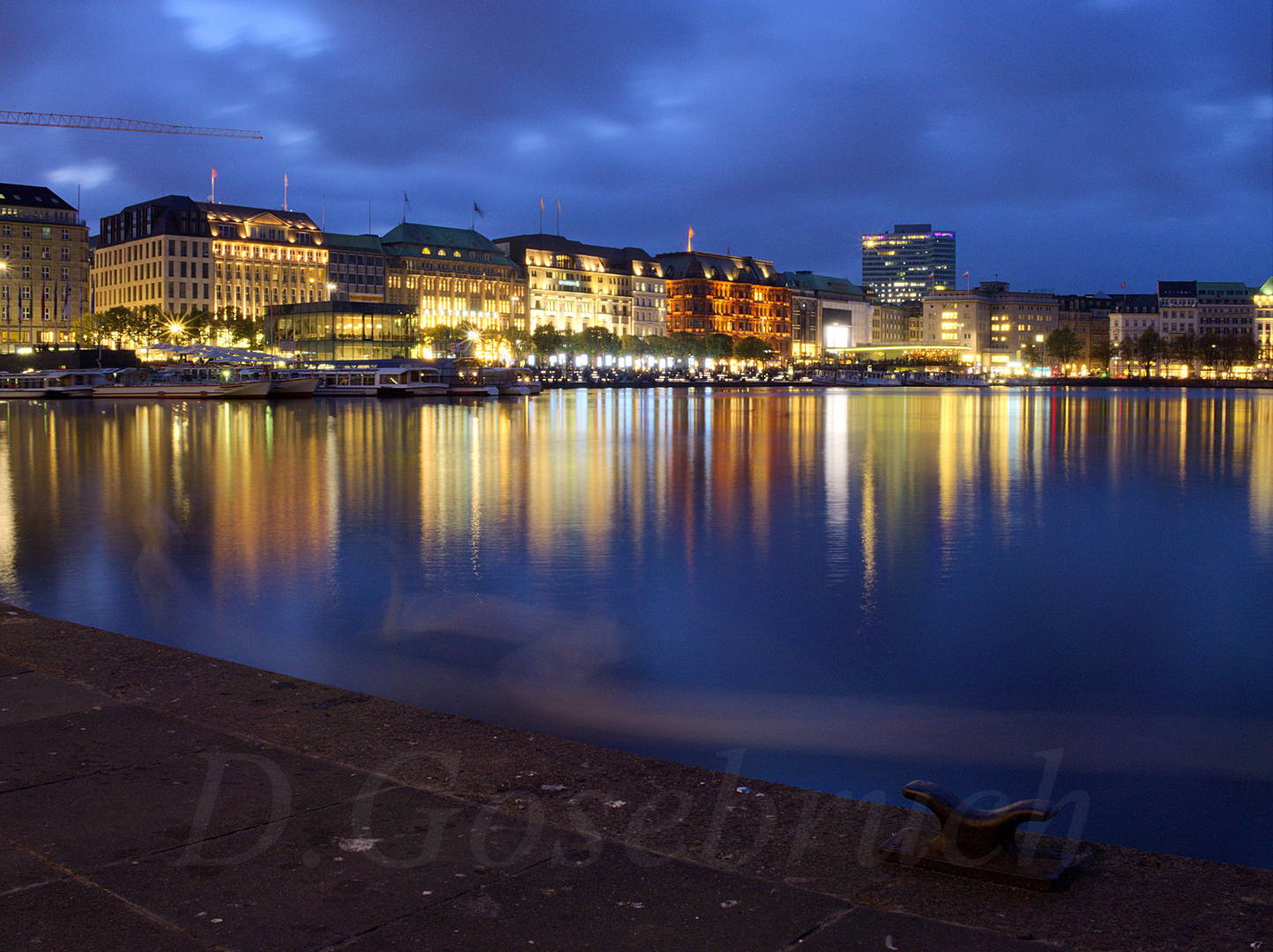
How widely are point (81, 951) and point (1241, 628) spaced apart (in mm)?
13322

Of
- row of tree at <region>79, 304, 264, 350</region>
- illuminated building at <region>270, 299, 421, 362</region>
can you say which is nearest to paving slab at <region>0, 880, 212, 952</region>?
illuminated building at <region>270, 299, 421, 362</region>

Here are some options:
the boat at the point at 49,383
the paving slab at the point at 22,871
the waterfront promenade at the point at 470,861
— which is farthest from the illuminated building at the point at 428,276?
the paving slab at the point at 22,871

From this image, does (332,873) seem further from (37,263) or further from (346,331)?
(37,263)

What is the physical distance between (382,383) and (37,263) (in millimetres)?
84981

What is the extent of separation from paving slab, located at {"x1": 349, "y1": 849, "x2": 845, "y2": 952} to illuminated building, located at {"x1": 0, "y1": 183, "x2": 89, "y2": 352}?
17295cm

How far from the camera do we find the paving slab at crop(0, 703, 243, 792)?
235 inches

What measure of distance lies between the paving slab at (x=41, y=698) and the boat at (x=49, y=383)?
10520cm

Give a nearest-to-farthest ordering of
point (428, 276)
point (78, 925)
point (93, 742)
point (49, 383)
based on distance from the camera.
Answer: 1. point (78, 925)
2. point (93, 742)
3. point (49, 383)
4. point (428, 276)

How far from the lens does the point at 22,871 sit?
4.75 m

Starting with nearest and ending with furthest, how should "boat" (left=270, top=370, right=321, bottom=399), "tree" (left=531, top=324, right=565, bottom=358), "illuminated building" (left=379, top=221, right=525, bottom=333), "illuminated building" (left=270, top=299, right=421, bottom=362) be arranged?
"boat" (left=270, top=370, right=321, bottom=399)
"illuminated building" (left=270, top=299, right=421, bottom=362)
"tree" (left=531, top=324, right=565, bottom=358)
"illuminated building" (left=379, top=221, right=525, bottom=333)

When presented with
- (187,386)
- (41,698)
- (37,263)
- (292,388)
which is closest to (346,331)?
(292,388)

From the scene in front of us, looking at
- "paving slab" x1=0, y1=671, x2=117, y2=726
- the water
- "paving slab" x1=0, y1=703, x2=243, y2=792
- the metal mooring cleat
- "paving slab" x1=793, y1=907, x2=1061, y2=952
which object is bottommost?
the water

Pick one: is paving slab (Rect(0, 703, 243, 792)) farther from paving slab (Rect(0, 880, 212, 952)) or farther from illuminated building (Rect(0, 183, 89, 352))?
illuminated building (Rect(0, 183, 89, 352))

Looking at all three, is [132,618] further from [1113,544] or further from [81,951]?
[1113,544]
